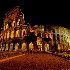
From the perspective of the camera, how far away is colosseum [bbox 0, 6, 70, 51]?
45531mm

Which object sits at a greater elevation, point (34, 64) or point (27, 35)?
point (27, 35)

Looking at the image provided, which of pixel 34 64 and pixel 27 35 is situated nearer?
pixel 34 64

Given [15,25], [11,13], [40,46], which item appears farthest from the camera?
[11,13]

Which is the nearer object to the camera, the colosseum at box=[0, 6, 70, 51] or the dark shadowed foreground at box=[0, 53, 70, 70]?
the dark shadowed foreground at box=[0, 53, 70, 70]

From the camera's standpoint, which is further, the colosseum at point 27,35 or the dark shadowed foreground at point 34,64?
the colosseum at point 27,35

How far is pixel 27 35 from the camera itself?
1786 inches

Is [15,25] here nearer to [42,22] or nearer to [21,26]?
[21,26]

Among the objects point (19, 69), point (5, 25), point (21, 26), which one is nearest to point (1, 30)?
point (5, 25)

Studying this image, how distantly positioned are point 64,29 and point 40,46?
12.9m

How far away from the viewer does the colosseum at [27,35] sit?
45.5 metres

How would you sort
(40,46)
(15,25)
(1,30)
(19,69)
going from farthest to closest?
(1,30)
(15,25)
(40,46)
(19,69)

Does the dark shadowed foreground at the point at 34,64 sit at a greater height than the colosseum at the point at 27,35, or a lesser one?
lesser

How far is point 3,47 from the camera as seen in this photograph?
173 ft

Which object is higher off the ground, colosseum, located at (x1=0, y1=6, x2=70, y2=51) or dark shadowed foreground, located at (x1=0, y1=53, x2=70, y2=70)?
colosseum, located at (x1=0, y1=6, x2=70, y2=51)
